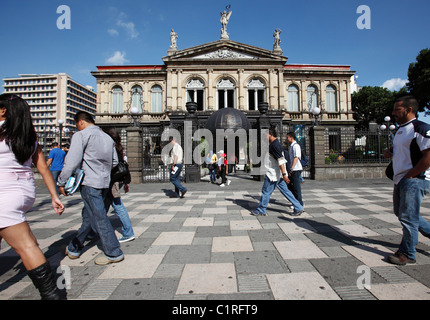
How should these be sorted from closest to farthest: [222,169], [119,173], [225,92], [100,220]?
[100,220] → [119,173] → [222,169] → [225,92]

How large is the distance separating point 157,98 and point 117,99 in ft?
17.5

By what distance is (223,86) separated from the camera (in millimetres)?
27812

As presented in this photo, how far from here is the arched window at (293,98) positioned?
2948 centimetres

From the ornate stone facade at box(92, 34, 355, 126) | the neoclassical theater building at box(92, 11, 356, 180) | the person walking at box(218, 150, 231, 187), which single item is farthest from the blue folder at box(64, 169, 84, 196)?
the ornate stone facade at box(92, 34, 355, 126)

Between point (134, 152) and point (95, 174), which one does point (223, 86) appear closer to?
point (134, 152)

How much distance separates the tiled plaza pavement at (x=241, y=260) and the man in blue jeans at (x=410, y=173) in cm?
29

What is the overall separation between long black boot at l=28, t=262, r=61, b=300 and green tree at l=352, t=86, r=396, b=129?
144 feet

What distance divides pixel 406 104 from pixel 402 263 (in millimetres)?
1985

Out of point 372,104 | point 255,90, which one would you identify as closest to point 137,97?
point 255,90

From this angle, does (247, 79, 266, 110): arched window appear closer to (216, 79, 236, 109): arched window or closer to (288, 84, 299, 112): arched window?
(216, 79, 236, 109): arched window

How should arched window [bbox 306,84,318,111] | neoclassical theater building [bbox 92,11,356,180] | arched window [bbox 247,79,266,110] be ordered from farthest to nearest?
arched window [bbox 306,84,318,111] → arched window [bbox 247,79,266,110] → neoclassical theater building [bbox 92,11,356,180]

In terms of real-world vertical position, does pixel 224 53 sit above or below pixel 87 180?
above

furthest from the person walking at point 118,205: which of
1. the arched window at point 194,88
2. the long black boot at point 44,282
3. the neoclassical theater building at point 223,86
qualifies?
the arched window at point 194,88

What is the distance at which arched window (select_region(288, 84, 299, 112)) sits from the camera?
29.5m
